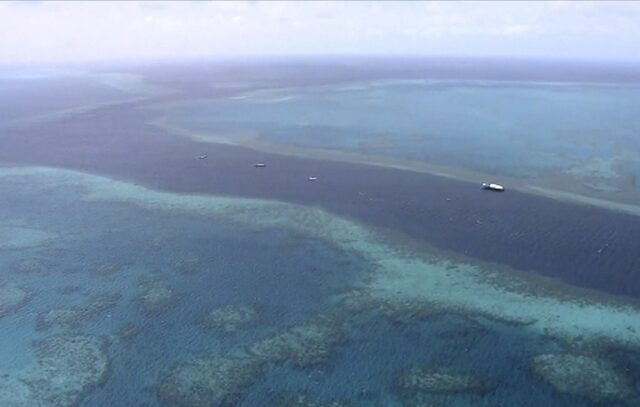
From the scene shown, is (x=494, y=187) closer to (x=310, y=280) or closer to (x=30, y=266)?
(x=310, y=280)

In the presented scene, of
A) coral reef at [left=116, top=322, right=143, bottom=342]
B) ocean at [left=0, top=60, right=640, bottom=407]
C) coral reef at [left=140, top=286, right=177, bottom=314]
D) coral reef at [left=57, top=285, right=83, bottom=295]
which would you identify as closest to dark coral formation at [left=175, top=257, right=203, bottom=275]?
ocean at [left=0, top=60, right=640, bottom=407]

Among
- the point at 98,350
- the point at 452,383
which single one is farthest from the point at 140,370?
the point at 452,383

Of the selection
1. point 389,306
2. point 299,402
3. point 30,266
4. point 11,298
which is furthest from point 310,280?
point 30,266

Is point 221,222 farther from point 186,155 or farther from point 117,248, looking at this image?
point 186,155

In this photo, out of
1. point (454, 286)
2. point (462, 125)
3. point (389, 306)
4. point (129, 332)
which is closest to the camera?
point (129, 332)

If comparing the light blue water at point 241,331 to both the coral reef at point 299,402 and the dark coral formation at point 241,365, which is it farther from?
the dark coral formation at point 241,365

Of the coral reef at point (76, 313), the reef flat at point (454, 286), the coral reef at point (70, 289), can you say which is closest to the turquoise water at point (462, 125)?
the reef flat at point (454, 286)
